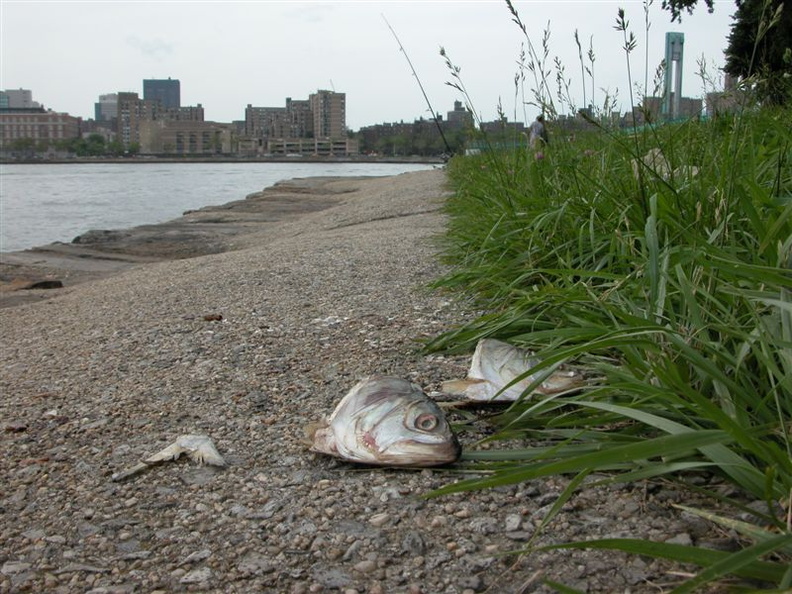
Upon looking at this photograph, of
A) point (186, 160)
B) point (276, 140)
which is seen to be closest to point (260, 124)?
point (276, 140)

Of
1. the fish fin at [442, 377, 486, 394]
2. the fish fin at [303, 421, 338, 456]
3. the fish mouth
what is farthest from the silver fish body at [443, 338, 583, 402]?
the fish fin at [303, 421, 338, 456]

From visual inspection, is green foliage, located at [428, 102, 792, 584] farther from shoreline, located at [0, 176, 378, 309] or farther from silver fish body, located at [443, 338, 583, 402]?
shoreline, located at [0, 176, 378, 309]

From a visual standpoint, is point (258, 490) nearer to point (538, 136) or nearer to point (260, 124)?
point (538, 136)

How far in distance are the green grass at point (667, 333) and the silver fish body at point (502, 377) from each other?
51 millimetres

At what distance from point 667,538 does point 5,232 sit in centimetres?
1831

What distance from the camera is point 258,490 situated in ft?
5.83

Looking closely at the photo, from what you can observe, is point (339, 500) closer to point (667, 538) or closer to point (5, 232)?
point (667, 538)

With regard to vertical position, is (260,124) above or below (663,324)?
above

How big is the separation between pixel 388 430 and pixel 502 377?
0.44 meters

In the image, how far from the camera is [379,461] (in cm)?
179

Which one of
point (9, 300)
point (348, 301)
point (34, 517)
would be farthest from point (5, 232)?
point (34, 517)

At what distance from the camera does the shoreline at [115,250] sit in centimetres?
825

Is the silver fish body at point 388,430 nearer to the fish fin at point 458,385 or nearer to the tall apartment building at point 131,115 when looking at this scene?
the fish fin at point 458,385

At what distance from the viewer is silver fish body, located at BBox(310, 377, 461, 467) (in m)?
1.75
